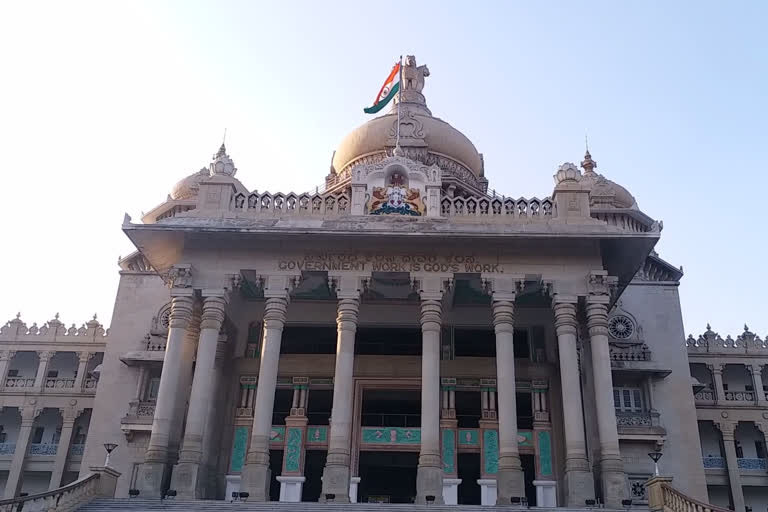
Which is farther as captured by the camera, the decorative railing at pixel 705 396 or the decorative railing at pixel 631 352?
the decorative railing at pixel 705 396

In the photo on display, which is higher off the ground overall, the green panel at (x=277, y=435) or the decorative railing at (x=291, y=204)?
the decorative railing at (x=291, y=204)

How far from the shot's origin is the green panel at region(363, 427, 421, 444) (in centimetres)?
3148

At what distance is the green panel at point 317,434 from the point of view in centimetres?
3183

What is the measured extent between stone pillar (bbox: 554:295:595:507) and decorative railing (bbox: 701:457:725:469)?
58.4 feet

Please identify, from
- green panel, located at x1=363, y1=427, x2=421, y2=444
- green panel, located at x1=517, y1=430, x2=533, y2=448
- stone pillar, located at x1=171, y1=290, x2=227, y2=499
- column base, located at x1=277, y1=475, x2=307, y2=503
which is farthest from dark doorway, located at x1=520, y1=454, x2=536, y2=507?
stone pillar, located at x1=171, y1=290, x2=227, y2=499

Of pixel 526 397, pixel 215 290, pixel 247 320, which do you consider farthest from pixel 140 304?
pixel 526 397

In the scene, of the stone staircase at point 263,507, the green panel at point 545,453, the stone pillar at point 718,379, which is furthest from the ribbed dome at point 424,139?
the stone staircase at point 263,507

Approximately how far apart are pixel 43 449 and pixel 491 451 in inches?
1047

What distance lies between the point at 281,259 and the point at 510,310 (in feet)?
28.8

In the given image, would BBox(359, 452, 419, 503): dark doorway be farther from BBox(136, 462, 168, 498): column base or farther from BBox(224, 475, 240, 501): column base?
BBox(136, 462, 168, 498): column base

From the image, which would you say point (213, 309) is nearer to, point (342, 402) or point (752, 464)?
point (342, 402)

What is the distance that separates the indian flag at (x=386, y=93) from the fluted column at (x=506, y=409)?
1389cm

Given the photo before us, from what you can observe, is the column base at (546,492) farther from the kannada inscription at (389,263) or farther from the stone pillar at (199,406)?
the stone pillar at (199,406)

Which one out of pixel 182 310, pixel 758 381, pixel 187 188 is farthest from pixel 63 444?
pixel 758 381
